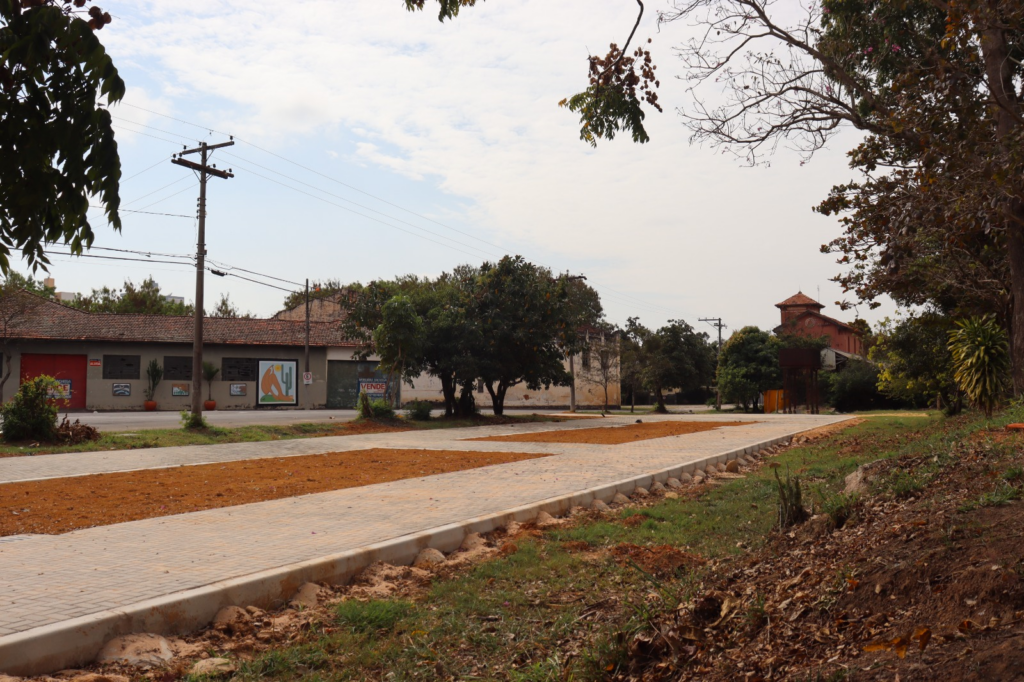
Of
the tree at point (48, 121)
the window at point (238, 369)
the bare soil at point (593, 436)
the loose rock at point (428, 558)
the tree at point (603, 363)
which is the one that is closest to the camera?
the tree at point (48, 121)

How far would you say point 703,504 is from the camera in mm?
9305

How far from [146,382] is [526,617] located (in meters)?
39.7

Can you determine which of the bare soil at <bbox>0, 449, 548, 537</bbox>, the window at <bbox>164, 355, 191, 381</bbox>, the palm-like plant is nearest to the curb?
the bare soil at <bbox>0, 449, 548, 537</bbox>

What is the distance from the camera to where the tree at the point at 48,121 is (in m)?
3.25

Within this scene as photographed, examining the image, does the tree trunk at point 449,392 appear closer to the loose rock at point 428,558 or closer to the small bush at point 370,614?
the loose rock at point 428,558

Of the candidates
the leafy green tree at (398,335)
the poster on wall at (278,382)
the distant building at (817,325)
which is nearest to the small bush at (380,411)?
the leafy green tree at (398,335)

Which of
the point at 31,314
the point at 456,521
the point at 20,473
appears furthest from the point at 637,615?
the point at 31,314

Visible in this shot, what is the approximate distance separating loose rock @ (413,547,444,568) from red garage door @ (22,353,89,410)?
1476 inches

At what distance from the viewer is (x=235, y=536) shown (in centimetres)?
648

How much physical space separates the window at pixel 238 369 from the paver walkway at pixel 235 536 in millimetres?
30021

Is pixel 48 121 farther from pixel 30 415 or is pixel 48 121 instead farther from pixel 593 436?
pixel 593 436

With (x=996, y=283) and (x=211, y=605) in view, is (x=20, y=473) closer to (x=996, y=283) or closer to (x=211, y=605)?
(x=211, y=605)

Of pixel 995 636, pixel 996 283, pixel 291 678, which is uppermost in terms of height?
pixel 996 283

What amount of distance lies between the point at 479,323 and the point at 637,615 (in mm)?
24153
